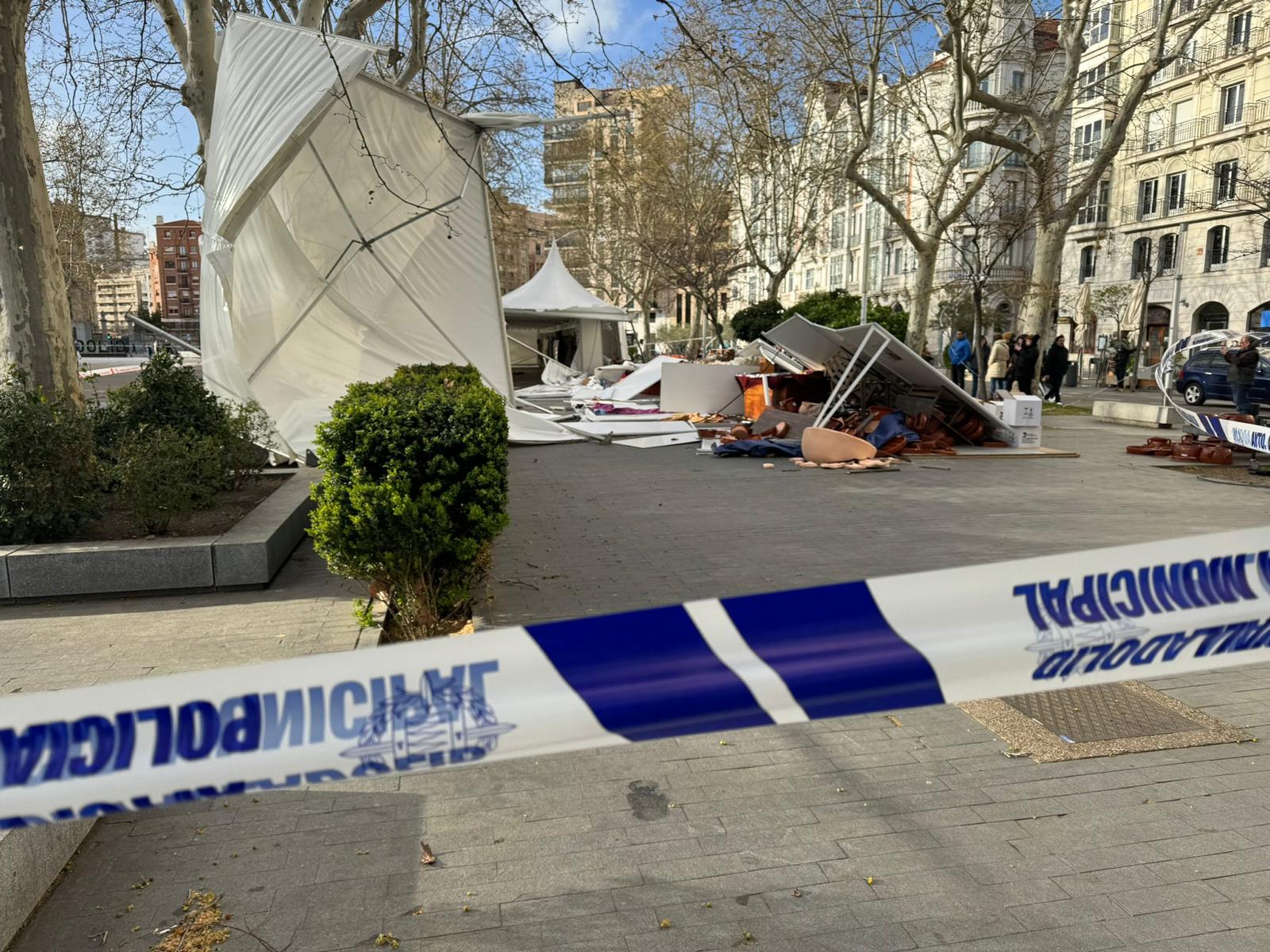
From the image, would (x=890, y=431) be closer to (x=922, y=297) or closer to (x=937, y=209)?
(x=922, y=297)

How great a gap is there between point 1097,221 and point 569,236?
29637mm

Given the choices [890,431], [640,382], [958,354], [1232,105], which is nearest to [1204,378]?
[958,354]

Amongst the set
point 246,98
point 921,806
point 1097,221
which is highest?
point 1097,221

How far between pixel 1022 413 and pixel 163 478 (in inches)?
457

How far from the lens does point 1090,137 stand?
162ft

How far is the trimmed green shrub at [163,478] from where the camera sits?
19.6 ft

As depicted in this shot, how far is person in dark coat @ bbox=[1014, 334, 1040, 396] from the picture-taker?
67.0 ft

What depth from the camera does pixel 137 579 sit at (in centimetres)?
577

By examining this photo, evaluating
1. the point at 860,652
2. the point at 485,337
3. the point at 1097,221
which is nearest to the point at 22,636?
the point at 860,652

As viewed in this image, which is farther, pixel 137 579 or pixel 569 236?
pixel 569 236

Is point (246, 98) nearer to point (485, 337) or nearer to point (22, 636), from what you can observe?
point (485, 337)

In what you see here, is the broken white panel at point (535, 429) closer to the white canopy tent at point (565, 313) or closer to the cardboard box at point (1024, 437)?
the cardboard box at point (1024, 437)

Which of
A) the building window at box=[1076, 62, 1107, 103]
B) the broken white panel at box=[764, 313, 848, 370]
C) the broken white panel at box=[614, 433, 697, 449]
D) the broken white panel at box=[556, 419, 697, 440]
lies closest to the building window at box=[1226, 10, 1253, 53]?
the building window at box=[1076, 62, 1107, 103]

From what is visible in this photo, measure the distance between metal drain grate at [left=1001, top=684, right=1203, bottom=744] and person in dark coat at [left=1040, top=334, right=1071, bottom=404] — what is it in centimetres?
2017
